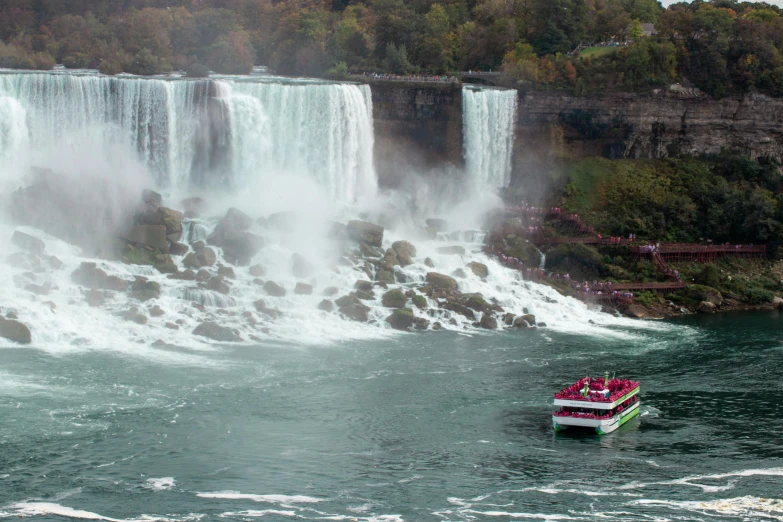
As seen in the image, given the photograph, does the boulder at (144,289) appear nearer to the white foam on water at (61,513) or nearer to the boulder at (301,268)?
the boulder at (301,268)

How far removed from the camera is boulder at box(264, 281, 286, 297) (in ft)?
196

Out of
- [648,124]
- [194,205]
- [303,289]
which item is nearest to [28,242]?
[194,205]

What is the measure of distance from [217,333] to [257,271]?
25.7ft

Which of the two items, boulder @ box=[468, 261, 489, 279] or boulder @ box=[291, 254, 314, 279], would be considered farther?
boulder @ box=[468, 261, 489, 279]

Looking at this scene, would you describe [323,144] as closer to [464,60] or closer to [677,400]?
[464,60]

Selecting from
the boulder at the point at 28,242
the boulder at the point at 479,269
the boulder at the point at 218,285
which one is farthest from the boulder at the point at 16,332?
the boulder at the point at 479,269

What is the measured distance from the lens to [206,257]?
61.8m

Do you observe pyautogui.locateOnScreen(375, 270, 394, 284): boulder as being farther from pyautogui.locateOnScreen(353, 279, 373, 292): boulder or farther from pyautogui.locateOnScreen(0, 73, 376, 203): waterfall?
pyautogui.locateOnScreen(0, 73, 376, 203): waterfall

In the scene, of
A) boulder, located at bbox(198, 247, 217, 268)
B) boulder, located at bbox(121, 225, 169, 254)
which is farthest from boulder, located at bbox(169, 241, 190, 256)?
boulder, located at bbox(198, 247, 217, 268)

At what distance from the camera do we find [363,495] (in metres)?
35.5

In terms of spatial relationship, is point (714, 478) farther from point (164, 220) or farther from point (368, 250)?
point (164, 220)

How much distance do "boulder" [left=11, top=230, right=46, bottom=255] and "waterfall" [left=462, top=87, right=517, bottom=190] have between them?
30409mm

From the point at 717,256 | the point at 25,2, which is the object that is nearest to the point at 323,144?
the point at 717,256

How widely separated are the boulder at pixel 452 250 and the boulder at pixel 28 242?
22.0 m
